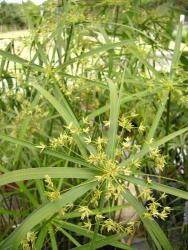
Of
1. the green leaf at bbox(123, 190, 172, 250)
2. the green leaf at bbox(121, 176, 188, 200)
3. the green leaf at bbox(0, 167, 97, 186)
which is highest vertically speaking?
the green leaf at bbox(0, 167, 97, 186)

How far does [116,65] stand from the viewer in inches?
51.3

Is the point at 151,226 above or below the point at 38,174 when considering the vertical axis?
below

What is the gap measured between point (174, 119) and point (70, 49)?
0.40 meters

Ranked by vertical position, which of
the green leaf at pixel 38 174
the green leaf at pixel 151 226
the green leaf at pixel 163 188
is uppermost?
the green leaf at pixel 38 174

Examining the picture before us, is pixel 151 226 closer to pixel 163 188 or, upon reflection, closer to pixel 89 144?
pixel 163 188

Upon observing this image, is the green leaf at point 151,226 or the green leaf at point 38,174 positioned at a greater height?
the green leaf at point 38,174

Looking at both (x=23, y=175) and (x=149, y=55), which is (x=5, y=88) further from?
(x=23, y=175)

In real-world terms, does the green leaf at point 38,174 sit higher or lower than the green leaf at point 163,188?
higher

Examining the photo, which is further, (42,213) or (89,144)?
(89,144)

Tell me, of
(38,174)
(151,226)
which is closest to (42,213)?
(38,174)

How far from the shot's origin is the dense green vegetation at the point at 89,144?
1.90ft

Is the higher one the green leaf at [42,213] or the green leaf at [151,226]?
the green leaf at [42,213]

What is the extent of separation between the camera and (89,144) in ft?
2.19

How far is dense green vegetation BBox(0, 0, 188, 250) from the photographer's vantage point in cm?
58
